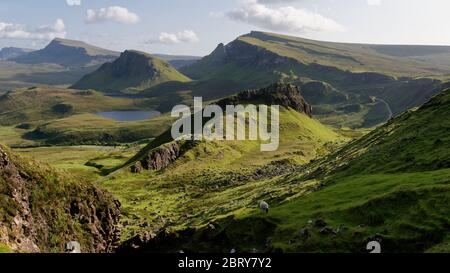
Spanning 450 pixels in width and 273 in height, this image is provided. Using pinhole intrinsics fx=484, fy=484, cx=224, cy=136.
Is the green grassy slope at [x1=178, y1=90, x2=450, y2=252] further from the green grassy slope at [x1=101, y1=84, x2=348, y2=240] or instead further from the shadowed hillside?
the green grassy slope at [x1=101, y1=84, x2=348, y2=240]

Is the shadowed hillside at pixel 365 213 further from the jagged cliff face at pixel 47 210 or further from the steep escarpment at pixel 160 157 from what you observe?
the steep escarpment at pixel 160 157

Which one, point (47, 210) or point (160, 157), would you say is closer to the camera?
point (47, 210)

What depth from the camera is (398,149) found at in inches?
3418

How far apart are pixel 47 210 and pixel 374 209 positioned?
119 ft

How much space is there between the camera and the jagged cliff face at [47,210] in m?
47.8

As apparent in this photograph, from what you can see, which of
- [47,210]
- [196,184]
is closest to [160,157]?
[196,184]

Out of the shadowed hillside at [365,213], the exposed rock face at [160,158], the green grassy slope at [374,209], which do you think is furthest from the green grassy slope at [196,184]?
the green grassy slope at [374,209]

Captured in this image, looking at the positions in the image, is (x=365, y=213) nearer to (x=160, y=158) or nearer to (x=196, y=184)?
(x=196, y=184)

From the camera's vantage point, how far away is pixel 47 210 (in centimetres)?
5334

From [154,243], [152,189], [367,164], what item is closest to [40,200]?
[154,243]

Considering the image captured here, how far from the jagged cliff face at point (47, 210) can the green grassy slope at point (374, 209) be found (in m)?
14.9

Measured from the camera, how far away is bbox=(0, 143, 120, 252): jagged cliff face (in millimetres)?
47781

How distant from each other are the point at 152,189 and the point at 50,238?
4161 inches
